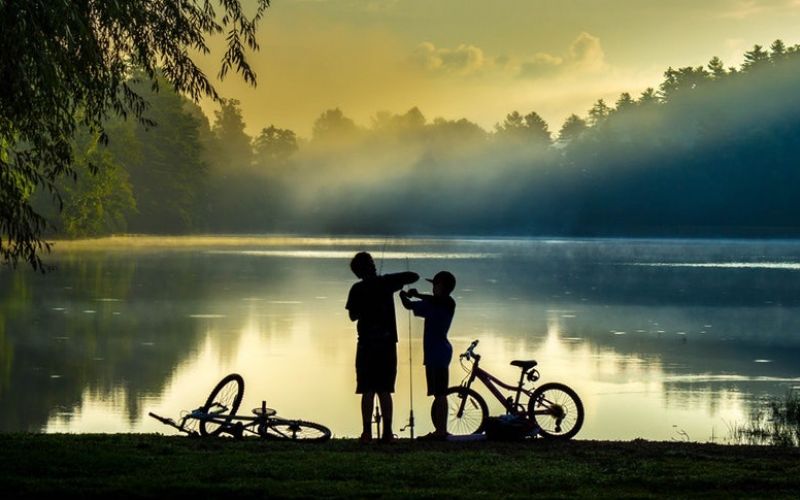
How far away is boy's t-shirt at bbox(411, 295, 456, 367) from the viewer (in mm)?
12672

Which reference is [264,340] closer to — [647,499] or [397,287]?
[397,287]

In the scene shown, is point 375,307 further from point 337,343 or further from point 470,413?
point 337,343

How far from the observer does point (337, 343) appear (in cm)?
3030

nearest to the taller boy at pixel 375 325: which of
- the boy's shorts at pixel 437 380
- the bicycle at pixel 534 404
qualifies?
the boy's shorts at pixel 437 380

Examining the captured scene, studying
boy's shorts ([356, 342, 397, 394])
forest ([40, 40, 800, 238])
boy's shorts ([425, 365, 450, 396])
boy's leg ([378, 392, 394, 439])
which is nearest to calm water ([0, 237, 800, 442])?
boy's shorts ([425, 365, 450, 396])

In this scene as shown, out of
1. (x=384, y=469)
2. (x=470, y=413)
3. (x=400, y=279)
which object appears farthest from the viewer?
(x=470, y=413)

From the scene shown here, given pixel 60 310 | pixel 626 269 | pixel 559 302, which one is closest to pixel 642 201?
pixel 626 269

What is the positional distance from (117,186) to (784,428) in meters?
94.5

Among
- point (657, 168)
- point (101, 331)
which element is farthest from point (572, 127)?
point (101, 331)

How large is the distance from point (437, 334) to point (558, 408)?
1482mm

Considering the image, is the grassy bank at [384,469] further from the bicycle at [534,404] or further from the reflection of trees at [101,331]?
the reflection of trees at [101,331]

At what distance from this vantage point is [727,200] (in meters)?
144

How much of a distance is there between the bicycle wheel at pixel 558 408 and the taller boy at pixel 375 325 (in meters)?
1.65

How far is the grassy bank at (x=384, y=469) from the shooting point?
1003 centimetres
